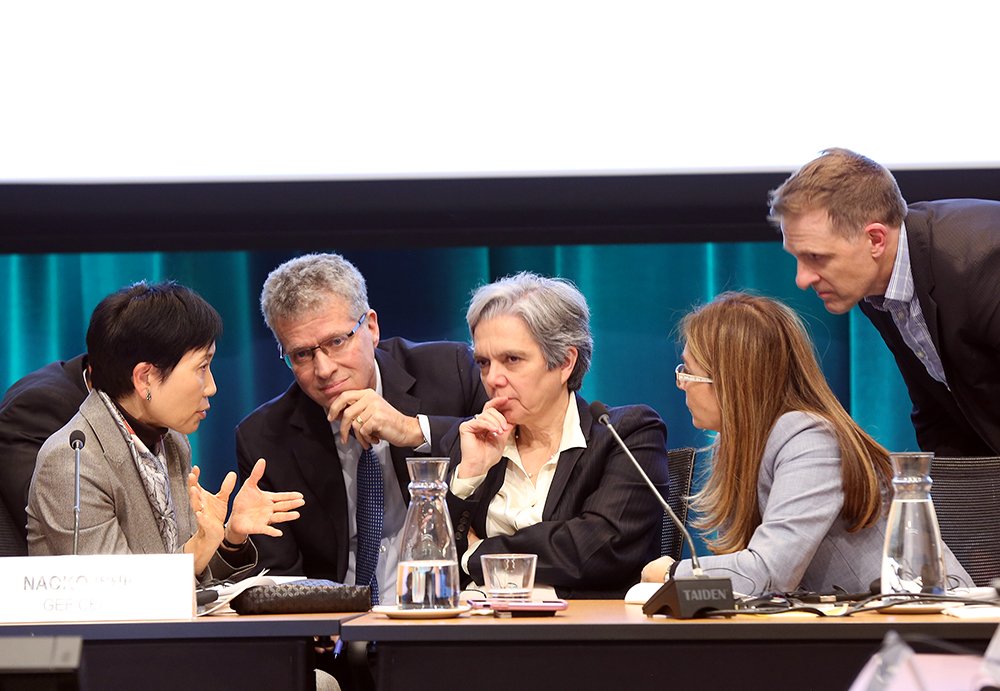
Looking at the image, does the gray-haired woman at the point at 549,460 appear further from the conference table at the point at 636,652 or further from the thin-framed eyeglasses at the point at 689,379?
the conference table at the point at 636,652

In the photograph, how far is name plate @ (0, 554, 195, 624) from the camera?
175cm

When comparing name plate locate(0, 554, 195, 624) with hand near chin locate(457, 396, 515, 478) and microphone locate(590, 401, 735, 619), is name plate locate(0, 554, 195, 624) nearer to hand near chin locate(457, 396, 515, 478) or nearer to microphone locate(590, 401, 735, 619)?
microphone locate(590, 401, 735, 619)

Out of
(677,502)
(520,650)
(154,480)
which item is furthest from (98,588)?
(677,502)

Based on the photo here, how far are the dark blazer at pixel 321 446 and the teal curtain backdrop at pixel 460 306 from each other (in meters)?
0.62

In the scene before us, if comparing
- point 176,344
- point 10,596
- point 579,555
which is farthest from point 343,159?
point 10,596

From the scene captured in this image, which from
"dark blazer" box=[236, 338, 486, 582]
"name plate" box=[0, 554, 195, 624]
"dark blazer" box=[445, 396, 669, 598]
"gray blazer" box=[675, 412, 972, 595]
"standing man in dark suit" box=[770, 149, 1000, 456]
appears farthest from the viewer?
"dark blazer" box=[236, 338, 486, 582]

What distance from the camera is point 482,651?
1623 millimetres

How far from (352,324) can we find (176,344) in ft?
1.56

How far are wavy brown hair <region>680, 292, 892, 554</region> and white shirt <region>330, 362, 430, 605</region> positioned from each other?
80cm

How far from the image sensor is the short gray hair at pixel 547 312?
8.72 ft

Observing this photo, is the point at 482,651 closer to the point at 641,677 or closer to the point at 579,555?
the point at 641,677

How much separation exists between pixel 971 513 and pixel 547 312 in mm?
1023

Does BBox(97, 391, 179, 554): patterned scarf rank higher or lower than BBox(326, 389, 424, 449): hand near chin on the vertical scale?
lower

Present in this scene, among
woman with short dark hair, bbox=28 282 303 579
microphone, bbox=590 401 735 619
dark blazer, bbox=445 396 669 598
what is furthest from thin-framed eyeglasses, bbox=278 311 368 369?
microphone, bbox=590 401 735 619
